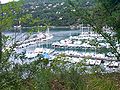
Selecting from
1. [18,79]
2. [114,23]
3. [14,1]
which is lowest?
[18,79]

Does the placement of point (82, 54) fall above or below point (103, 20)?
below

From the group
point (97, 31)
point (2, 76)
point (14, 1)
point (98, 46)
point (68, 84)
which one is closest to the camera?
point (14, 1)

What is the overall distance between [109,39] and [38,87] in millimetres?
1184

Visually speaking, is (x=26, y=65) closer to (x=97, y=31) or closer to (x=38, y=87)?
(x=38, y=87)

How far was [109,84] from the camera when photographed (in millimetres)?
3457

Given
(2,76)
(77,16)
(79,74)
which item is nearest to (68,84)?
(79,74)

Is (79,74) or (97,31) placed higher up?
(97,31)

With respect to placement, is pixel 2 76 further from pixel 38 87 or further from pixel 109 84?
pixel 109 84

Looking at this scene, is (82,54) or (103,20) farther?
(82,54)

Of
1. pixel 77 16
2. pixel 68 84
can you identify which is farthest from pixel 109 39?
pixel 68 84

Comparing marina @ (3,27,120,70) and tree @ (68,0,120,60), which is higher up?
tree @ (68,0,120,60)

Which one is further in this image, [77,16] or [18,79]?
[77,16]

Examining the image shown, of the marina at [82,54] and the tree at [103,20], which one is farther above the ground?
the tree at [103,20]

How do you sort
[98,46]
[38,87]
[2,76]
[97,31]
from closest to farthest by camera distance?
1. [2,76]
2. [38,87]
3. [97,31]
4. [98,46]
